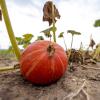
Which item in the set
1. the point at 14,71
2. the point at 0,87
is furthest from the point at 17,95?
the point at 14,71

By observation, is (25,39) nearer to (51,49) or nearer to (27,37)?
(27,37)

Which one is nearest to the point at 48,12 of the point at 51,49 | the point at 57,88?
the point at 51,49

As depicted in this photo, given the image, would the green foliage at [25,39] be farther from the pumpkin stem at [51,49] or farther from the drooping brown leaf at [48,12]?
the pumpkin stem at [51,49]

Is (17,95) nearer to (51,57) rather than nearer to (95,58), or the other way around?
(51,57)

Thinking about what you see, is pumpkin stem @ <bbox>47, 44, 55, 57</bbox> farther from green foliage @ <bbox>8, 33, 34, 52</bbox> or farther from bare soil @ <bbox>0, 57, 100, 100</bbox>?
green foliage @ <bbox>8, 33, 34, 52</bbox>

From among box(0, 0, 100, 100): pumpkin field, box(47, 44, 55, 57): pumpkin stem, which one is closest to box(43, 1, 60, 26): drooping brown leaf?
box(0, 0, 100, 100): pumpkin field
